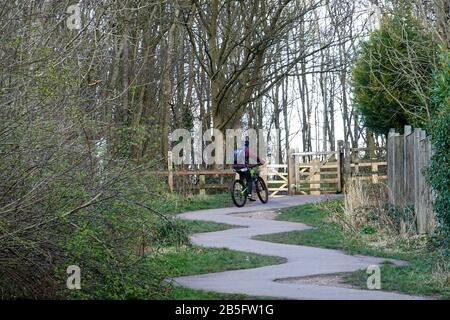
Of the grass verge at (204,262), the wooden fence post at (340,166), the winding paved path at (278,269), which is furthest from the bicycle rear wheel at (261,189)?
the grass verge at (204,262)

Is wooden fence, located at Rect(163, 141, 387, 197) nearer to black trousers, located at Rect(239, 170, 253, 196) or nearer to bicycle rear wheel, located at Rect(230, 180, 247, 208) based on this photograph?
bicycle rear wheel, located at Rect(230, 180, 247, 208)

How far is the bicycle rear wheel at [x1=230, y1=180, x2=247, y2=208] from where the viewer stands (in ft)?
82.6

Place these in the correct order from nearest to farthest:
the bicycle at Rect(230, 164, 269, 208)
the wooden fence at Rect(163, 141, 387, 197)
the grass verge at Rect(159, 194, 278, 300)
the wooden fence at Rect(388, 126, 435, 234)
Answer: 1. the grass verge at Rect(159, 194, 278, 300)
2. the wooden fence at Rect(388, 126, 435, 234)
3. the bicycle at Rect(230, 164, 269, 208)
4. the wooden fence at Rect(163, 141, 387, 197)

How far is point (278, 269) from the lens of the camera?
1247 cm

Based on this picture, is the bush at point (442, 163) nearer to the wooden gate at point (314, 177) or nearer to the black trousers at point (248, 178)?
the black trousers at point (248, 178)

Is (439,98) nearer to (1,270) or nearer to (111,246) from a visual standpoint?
(111,246)

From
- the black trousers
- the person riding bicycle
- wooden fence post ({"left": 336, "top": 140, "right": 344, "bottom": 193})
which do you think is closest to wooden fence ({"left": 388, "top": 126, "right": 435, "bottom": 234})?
the person riding bicycle

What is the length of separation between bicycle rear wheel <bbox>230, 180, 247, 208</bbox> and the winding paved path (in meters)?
5.08

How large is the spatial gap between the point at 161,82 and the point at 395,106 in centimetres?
1120

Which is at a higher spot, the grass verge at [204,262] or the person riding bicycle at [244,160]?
the person riding bicycle at [244,160]

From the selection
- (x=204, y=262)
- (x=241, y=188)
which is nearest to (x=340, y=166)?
(x=241, y=188)

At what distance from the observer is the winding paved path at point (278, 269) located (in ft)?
33.2

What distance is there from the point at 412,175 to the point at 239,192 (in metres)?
8.77

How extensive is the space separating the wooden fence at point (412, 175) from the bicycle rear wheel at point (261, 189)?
611 centimetres
